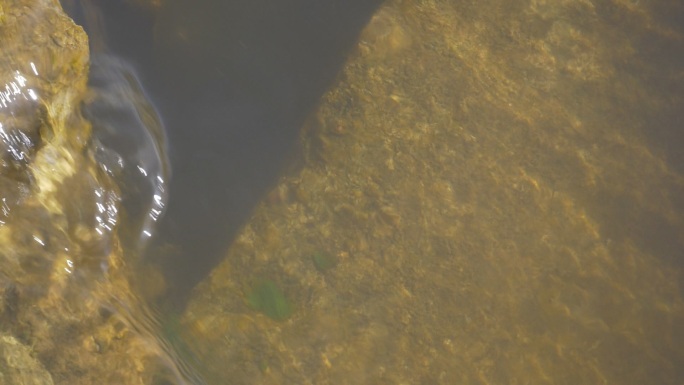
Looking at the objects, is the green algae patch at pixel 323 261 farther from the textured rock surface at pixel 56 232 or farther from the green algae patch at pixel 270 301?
the textured rock surface at pixel 56 232

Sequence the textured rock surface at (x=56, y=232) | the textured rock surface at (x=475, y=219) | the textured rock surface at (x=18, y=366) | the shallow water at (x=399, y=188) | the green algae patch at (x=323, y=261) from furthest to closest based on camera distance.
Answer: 1. the green algae patch at (x=323, y=261)
2. the textured rock surface at (x=475, y=219)
3. the shallow water at (x=399, y=188)
4. the textured rock surface at (x=56, y=232)
5. the textured rock surface at (x=18, y=366)

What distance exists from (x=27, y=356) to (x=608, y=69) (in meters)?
4.23

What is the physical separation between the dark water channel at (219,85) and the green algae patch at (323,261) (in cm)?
48

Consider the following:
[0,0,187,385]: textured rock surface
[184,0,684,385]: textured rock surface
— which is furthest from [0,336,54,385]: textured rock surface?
[184,0,684,385]: textured rock surface

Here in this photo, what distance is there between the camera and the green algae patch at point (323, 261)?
12.7 feet

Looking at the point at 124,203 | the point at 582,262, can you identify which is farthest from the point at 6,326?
the point at 582,262

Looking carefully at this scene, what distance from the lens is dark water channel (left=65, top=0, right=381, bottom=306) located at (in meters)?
3.65

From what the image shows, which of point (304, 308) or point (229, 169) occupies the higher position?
Result: point (229, 169)

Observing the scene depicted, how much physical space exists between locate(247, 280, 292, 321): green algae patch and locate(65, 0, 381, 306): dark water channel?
29cm

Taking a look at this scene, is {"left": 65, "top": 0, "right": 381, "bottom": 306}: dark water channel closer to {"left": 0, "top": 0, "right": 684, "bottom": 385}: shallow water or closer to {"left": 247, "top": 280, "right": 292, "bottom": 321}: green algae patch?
{"left": 0, "top": 0, "right": 684, "bottom": 385}: shallow water

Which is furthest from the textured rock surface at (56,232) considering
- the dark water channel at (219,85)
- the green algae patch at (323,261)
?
the green algae patch at (323,261)

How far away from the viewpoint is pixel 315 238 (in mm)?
3930

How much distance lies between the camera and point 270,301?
3.68m

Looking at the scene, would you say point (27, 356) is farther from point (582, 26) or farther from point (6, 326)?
point (582, 26)
